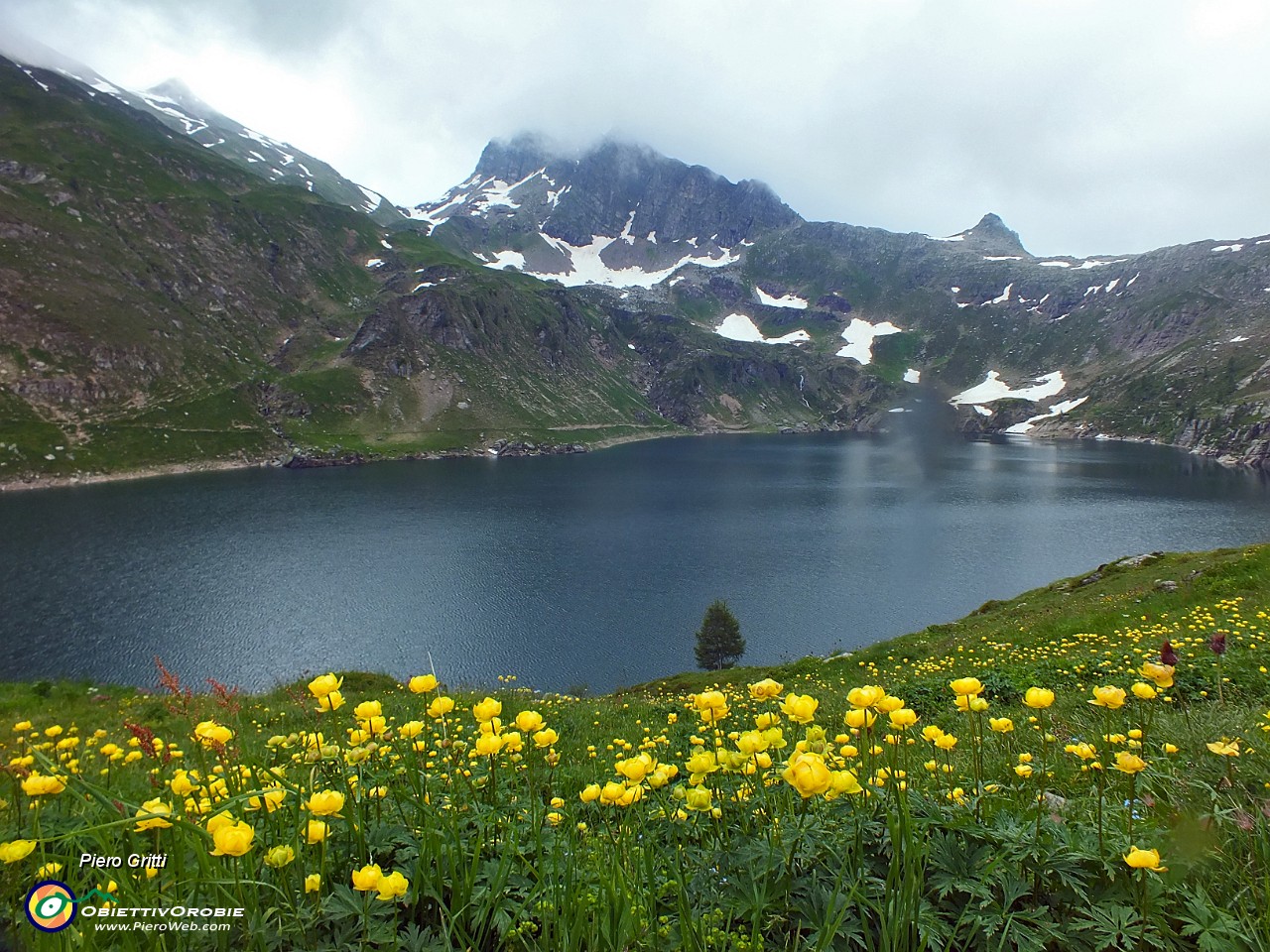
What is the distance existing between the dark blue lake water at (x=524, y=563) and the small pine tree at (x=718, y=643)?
384 centimetres

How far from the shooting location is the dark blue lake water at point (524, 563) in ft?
164

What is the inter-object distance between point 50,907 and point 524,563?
245ft

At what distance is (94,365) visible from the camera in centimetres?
15650

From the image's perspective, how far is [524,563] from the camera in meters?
74.7

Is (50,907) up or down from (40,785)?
up

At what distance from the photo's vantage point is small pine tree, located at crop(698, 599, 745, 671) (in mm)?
45781

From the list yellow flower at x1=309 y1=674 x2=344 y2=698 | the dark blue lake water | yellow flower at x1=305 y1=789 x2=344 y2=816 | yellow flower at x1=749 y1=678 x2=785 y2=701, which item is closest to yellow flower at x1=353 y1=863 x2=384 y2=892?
yellow flower at x1=305 y1=789 x2=344 y2=816

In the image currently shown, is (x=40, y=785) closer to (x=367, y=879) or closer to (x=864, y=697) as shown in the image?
(x=367, y=879)

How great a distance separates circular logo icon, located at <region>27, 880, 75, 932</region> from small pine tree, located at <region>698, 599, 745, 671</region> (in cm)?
4630

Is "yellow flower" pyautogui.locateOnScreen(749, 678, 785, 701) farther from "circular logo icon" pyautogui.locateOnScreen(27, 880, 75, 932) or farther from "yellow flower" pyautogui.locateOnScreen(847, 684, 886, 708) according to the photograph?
"circular logo icon" pyautogui.locateOnScreen(27, 880, 75, 932)

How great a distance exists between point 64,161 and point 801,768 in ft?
987

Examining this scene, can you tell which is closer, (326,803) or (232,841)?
(232,841)

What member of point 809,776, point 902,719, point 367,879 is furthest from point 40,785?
point 902,719

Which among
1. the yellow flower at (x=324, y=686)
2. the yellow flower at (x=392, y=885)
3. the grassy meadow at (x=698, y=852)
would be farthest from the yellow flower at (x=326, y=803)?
the yellow flower at (x=324, y=686)
